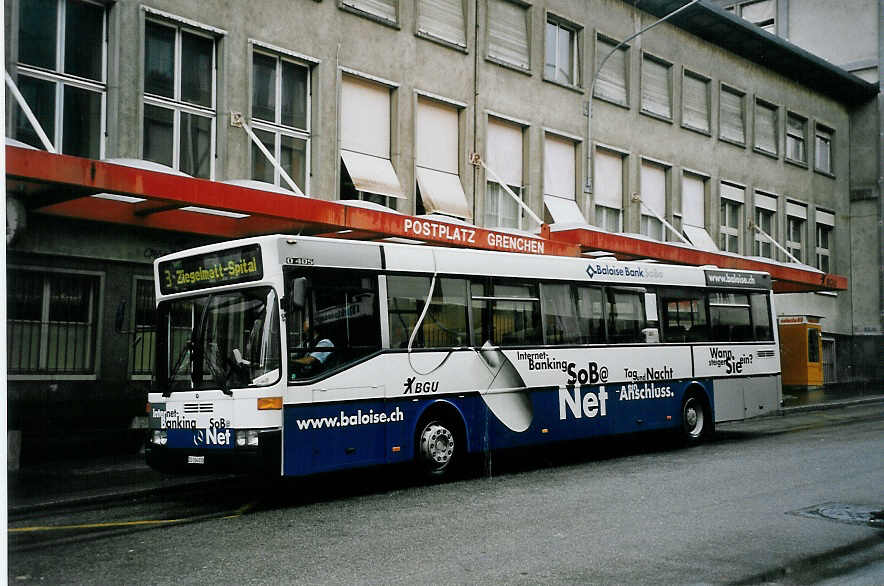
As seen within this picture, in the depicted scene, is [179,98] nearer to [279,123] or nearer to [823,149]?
[279,123]

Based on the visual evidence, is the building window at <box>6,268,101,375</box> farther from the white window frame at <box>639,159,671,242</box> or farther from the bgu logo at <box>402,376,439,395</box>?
the white window frame at <box>639,159,671,242</box>

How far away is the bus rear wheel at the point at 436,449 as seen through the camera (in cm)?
1182

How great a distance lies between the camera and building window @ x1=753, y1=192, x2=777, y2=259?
3453 centimetres

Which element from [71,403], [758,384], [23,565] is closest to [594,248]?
[758,384]

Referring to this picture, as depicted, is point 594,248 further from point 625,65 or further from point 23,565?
point 23,565

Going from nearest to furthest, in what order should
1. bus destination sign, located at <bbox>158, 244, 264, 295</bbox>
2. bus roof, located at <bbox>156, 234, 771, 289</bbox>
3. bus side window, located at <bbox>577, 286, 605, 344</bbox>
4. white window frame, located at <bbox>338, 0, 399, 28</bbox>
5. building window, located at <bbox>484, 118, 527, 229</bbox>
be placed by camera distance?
1. bus destination sign, located at <bbox>158, 244, 264, 295</bbox>
2. bus roof, located at <bbox>156, 234, 771, 289</bbox>
3. bus side window, located at <bbox>577, 286, 605, 344</bbox>
4. white window frame, located at <bbox>338, 0, 399, 28</bbox>
5. building window, located at <bbox>484, 118, 527, 229</bbox>

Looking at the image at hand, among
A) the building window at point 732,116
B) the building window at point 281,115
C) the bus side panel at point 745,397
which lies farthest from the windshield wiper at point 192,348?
the building window at point 732,116

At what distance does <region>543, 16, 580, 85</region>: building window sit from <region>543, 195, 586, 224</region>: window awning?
311cm

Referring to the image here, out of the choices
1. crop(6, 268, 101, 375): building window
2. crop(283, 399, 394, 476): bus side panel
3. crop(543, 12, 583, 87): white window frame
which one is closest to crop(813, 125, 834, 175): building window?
crop(543, 12, 583, 87): white window frame

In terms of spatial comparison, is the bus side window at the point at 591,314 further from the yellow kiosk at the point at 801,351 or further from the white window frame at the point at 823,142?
the white window frame at the point at 823,142

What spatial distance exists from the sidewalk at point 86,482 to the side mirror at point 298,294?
2788mm

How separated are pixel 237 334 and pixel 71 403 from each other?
5719mm

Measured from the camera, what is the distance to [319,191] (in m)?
19.5

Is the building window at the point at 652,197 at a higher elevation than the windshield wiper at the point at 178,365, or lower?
higher
